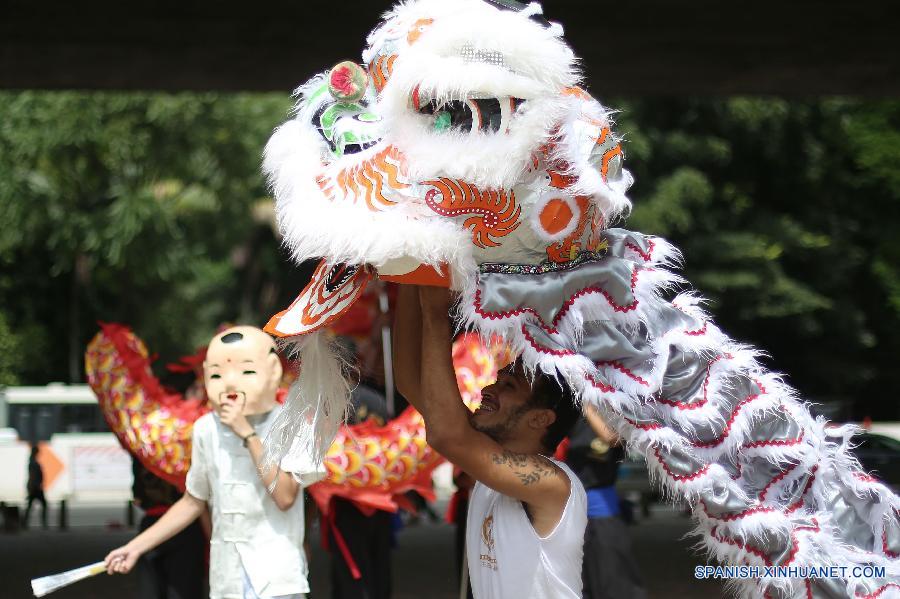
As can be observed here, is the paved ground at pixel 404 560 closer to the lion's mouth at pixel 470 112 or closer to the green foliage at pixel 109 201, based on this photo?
the lion's mouth at pixel 470 112

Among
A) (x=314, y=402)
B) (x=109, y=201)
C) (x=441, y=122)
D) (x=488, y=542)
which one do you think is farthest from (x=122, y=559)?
(x=109, y=201)

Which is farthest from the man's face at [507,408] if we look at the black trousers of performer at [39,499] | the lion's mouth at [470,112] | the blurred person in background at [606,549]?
the black trousers of performer at [39,499]

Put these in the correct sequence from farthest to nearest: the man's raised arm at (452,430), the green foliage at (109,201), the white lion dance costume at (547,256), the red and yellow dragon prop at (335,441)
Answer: the green foliage at (109,201)
the red and yellow dragon prop at (335,441)
the man's raised arm at (452,430)
the white lion dance costume at (547,256)

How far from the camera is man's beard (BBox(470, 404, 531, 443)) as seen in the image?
10.7 feet

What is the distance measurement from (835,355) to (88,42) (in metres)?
18.2

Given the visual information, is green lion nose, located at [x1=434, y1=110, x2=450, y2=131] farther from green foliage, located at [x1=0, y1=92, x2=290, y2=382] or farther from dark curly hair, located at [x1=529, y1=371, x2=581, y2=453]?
green foliage, located at [x1=0, y1=92, x2=290, y2=382]

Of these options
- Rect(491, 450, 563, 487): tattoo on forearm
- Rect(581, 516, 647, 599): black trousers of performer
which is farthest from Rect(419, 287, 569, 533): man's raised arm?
Rect(581, 516, 647, 599): black trousers of performer

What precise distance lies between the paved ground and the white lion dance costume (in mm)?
Result: 4796

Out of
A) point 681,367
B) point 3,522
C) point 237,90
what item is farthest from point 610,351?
A: point 3,522

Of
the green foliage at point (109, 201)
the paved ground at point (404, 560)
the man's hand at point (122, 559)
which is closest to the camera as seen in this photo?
the man's hand at point (122, 559)

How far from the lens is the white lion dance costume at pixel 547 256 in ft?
9.11

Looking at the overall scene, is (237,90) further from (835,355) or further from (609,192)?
(835,355)

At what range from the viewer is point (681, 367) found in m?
2.99

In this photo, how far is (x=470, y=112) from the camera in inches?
110
